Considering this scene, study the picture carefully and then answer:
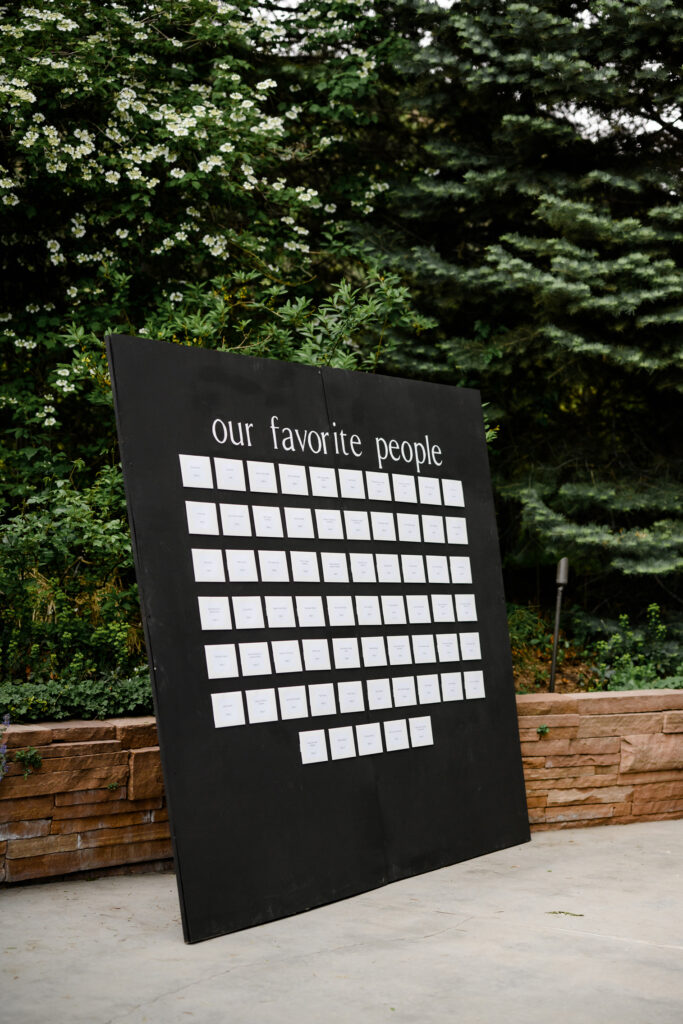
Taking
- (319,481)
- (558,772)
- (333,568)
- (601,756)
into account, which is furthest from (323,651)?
(601,756)

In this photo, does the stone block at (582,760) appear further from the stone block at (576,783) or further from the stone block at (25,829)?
the stone block at (25,829)

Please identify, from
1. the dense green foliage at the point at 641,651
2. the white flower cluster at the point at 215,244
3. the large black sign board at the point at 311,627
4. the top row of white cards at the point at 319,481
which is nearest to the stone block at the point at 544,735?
the large black sign board at the point at 311,627

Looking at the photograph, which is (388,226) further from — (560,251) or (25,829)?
(25,829)

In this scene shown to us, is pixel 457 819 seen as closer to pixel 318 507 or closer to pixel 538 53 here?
pixel 318 507

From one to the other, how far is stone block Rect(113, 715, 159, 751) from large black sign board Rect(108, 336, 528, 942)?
2.75 feet

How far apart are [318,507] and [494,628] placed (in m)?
1.50

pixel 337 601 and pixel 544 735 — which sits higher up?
pixel 337 601

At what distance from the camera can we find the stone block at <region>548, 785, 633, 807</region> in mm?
6012

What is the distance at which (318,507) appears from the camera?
482cm

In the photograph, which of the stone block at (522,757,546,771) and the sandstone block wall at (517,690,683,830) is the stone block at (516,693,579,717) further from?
the stone block at (522,757,546,771)

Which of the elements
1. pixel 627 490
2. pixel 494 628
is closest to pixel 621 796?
pixel 494 628

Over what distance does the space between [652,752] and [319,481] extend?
2.98 meters

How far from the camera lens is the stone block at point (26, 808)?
441 centimetres

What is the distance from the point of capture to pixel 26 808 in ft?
14.7
